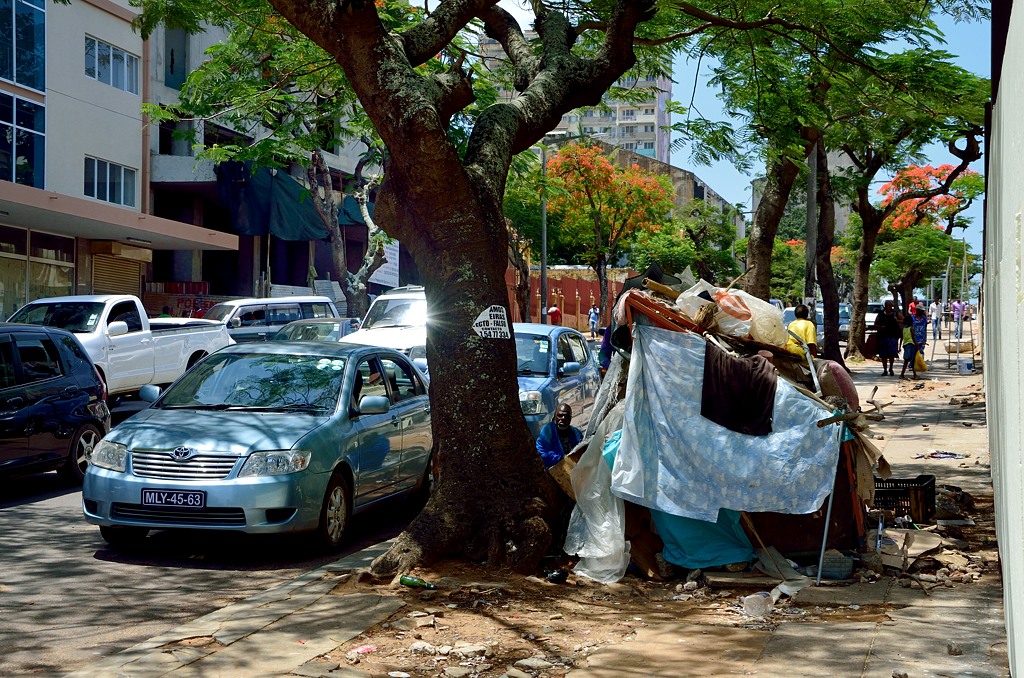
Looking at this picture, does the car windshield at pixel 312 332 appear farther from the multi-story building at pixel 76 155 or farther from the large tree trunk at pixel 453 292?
the large tree trunk at pixel 453 292

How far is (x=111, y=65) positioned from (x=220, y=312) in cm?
973

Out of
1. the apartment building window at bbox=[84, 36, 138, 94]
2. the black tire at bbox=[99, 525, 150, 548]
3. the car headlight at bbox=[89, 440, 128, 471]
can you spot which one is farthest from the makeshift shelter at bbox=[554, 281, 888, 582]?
the apartment building window at bbox=[84, 36, 138, 94]

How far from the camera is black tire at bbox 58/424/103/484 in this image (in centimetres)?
1122

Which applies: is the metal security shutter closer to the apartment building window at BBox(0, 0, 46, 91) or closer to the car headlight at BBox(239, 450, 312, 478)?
the apartment building window at BBox(0, 0, 46, 91)

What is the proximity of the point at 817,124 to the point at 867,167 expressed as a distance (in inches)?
635

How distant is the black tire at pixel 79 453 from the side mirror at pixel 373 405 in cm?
388

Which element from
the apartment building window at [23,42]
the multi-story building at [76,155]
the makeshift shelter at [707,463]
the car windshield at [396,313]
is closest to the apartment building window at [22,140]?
the multi-story building at [76,155]

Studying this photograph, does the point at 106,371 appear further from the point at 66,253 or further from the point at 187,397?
the point at 66,253

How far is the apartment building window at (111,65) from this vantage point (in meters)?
27.4

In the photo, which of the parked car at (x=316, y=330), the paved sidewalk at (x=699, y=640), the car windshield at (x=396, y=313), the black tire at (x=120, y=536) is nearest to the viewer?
the paved sidewalk at (x=699, y=640)

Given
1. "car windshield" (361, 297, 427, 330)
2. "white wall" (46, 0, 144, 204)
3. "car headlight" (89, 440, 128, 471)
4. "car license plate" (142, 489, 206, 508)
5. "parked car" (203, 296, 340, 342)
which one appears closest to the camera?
"car license plate" (142, 489, 206, 508)

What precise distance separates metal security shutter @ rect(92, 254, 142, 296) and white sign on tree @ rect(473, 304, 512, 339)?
71.4ft

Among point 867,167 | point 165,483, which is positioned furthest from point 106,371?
point 867,167

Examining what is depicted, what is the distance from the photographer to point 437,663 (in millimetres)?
5543
